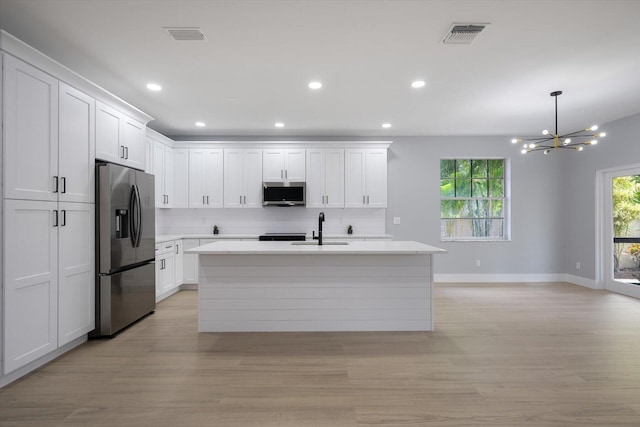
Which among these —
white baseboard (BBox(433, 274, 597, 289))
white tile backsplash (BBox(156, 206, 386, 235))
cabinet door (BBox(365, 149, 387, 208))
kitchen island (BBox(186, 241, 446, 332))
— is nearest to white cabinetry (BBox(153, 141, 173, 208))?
Answer: white tile backsplash (BBox(156, 206, 386, 235))

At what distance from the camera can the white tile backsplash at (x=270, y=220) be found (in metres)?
6.32

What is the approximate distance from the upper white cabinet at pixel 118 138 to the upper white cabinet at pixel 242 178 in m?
1.90

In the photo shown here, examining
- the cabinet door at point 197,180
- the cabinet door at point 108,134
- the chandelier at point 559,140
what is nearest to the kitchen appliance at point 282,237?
the cabinet door at point 197,180

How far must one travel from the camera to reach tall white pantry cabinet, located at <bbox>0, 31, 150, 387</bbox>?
244 centimetres

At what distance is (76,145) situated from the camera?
313cm

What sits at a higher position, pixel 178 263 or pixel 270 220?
pixel 270 220

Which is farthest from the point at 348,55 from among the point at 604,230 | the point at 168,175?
the point at 604,230

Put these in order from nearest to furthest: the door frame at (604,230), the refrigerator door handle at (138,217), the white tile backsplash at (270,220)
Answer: the refrigerator door handle at (138,217)
the door frame at (604,230)
the white tile backsplash at (270,220)

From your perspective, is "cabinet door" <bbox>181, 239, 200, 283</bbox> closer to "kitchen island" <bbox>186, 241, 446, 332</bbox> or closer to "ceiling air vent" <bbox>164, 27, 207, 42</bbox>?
"kitchen island" <bbox>186, 241, 446, 332</bbox>

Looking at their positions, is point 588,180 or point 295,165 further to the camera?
point 295,165

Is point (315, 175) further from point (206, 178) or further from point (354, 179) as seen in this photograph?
point (206, 178)

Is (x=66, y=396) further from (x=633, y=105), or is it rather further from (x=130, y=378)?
(x=633, y=105)

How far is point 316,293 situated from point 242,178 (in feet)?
10.2

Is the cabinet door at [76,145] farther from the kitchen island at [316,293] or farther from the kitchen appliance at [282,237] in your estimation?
the kitchen appliance at [282,237]
